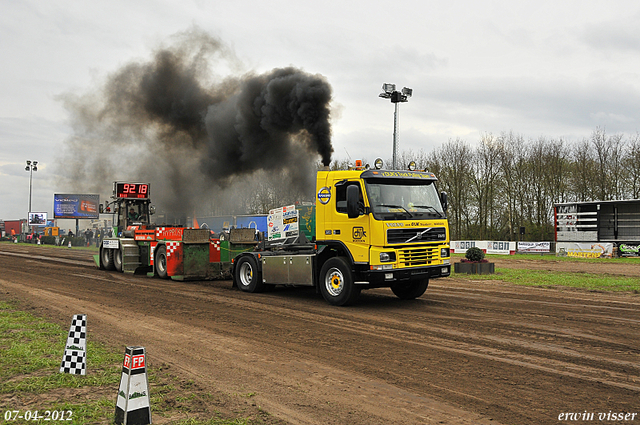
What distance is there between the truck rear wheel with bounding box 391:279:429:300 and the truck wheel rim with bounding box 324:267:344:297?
1.79 metres

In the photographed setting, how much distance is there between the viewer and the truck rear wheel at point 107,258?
20500 mm

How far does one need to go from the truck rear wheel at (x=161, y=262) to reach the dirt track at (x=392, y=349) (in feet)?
12.6

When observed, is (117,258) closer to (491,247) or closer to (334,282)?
(334,282)

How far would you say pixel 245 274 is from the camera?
44.9 ft

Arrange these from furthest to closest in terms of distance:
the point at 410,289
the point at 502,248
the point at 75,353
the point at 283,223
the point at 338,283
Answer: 1. the point at 502,248
2. the point at 283,223
3. the point at 410,289
4. the point at 338,283
5. the point at 75,353

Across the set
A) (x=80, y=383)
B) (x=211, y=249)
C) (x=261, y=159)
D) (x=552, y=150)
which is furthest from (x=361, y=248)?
(x=552, y=150)

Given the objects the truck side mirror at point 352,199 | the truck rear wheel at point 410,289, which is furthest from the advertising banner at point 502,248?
the truck side mirror at point 352,199

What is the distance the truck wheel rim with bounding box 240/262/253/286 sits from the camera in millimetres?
13562

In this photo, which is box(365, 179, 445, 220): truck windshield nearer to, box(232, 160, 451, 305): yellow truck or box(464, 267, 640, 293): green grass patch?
box(232, 160, 451, 305): yellow truck

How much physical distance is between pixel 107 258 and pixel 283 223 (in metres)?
11.2

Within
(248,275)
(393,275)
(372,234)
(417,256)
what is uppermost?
(372,234)

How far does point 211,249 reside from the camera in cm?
1644

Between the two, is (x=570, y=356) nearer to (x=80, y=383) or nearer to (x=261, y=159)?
(x=80, y=383)

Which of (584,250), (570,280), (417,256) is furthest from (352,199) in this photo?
(584,250)
